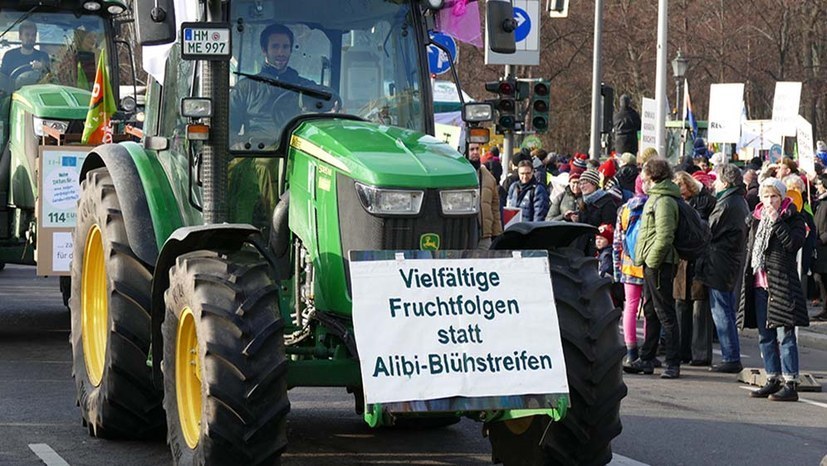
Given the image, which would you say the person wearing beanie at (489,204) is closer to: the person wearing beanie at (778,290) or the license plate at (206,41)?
the person wearing beanie at (778,290)

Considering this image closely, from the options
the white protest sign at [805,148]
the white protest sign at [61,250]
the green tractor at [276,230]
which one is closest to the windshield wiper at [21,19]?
the white protest sign at [61,250]

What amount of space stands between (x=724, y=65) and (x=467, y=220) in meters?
47.2

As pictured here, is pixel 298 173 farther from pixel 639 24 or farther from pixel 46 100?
pixel 639 24

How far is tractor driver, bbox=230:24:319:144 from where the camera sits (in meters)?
8.60

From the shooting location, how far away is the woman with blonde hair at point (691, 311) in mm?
14078

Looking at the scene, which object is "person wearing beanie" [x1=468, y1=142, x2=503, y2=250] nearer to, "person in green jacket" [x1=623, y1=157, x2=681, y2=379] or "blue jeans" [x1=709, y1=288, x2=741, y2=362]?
"person in green jacket" [x1=623, y1=157, x2=681, y2=379]

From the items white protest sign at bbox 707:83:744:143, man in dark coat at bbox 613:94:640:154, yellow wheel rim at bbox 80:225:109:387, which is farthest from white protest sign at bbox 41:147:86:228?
man in dark coat at bbox 613:94:640:154

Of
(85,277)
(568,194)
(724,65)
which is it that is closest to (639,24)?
(724,65)

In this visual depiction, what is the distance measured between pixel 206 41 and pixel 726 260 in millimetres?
7018

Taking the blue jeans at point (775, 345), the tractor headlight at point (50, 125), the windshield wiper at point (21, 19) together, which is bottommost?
the blue jeans at point (775, 345)

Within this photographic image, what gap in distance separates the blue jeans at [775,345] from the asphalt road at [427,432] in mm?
312

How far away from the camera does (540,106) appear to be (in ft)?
69.2

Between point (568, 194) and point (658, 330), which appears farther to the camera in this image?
point (568, 194)

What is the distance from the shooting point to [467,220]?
786 cm
